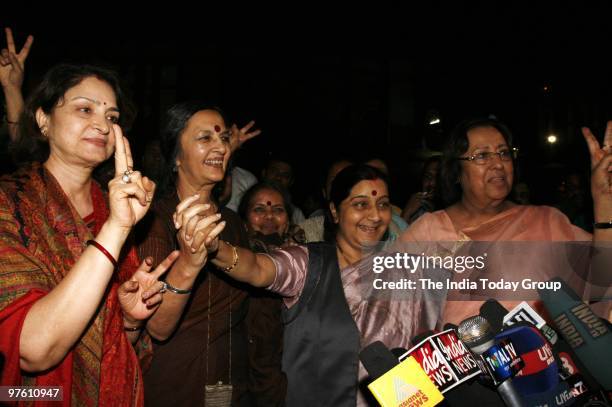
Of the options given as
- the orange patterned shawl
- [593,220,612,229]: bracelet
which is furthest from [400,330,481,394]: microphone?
[593,220,612,229]: bracelet

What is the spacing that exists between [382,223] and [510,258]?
597mm

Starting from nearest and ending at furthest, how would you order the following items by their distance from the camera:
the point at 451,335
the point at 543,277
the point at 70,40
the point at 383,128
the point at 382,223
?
1. the point at 451,335
2. the point at 543,277
3. the point at 382,223
4. the point at 70,40
5. the point at 383,128

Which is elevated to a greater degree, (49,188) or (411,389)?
(49,188)

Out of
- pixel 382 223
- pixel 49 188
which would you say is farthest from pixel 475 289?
pixel 49 188

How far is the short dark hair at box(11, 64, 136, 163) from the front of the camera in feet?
5.42

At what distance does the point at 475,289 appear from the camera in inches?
86.1

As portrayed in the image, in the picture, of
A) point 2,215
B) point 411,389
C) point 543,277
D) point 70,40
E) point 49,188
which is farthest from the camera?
point 70,40

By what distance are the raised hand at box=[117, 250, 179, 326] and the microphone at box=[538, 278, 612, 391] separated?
1213 mm

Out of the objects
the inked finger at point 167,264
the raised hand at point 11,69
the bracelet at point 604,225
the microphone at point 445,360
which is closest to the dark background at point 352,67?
the bracelet at point 604,225

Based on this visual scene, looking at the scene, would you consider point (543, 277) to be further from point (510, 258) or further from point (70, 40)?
point (70, 40)

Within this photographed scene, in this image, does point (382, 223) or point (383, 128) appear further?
point (383, 128)

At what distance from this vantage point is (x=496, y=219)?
247 centimetres

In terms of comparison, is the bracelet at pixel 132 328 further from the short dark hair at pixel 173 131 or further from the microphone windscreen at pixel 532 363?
the microphone windscreen at pixel 532 363

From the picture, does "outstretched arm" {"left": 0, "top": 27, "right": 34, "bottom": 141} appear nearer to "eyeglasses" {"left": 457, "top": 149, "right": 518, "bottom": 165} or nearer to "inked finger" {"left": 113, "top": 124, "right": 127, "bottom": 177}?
"inked finger" {"left": 113, "top": 124, "right": 127, "bottom": 177}
